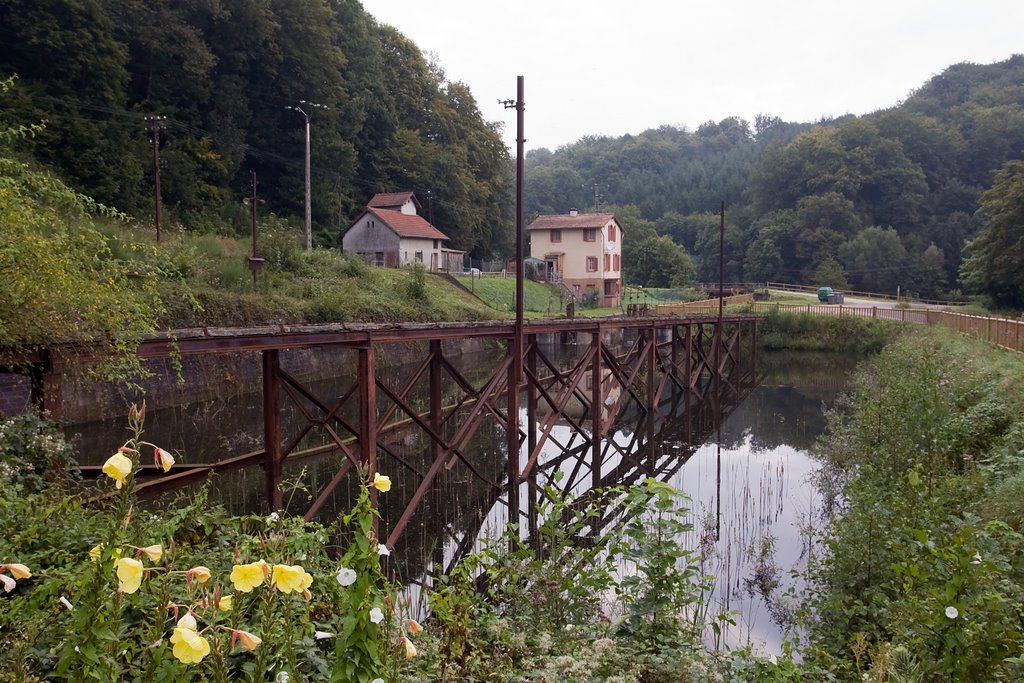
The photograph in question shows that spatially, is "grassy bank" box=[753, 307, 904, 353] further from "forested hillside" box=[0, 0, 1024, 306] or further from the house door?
the house door

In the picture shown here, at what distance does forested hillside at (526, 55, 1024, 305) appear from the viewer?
56.4 meters

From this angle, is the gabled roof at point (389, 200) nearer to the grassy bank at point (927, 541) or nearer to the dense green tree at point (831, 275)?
the grassy bank at point (927, 541)

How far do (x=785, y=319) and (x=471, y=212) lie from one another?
65.9ft

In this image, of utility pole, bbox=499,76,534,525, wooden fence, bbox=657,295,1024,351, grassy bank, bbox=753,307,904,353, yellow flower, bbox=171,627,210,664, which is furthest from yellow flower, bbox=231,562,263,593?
grassy bank, bbox=753,307,904,353

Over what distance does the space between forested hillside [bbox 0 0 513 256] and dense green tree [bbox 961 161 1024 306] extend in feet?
88.9

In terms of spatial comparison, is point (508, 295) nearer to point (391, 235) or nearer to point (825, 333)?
point (391, 235)

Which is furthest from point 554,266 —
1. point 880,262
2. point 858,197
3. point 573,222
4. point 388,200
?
point 858,197

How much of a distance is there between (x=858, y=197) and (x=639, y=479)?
60.9m

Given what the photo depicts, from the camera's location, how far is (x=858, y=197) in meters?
64.5

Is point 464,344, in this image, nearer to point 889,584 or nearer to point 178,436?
point 178,436

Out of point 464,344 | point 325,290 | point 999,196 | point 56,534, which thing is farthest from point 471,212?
point 56,534

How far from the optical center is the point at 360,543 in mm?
2330

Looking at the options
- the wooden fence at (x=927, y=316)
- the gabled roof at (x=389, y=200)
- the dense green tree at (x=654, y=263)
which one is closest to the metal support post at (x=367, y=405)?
the wooden fence at (x=927, y=316)

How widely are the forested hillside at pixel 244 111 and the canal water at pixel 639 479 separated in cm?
931
